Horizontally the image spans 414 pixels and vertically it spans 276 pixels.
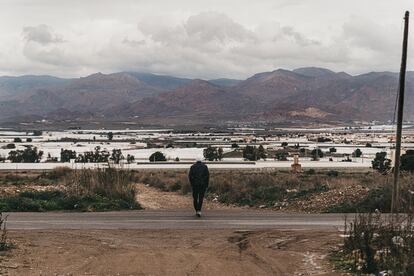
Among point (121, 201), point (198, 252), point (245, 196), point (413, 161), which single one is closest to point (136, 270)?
point (198, 252)

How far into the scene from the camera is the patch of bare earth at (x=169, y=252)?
11.1m

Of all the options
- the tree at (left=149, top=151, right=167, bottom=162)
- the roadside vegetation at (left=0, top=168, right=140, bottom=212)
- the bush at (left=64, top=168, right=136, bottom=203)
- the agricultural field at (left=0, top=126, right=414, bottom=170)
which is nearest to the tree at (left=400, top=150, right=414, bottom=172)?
the agricultural field at (left=0, top=126, right=414, bottom=170)

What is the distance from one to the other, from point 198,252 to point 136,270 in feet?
5.97

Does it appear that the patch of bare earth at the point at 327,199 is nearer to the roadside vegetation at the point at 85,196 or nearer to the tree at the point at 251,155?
the roadside vegetation at the point at 85,196

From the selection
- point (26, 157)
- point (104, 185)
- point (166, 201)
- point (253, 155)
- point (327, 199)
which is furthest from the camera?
point (253, 155)

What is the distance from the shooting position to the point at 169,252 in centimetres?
1251

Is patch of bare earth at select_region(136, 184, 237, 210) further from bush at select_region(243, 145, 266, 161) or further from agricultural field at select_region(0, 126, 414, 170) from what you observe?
bush at select_region(243, 145, 266, 161)

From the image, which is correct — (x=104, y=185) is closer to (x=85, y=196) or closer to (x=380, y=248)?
(x=85, y=196)

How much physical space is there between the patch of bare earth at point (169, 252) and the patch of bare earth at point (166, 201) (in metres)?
8.39

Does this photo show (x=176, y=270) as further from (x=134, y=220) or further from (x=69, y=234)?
(x=134, y=220)

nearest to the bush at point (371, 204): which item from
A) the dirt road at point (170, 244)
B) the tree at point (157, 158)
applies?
the dirt road at point (170, 244)

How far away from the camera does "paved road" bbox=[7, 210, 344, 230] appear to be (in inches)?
627

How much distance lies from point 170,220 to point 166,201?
9635 millimetres

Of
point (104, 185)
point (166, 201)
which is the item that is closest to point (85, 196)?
point (104, 185)
